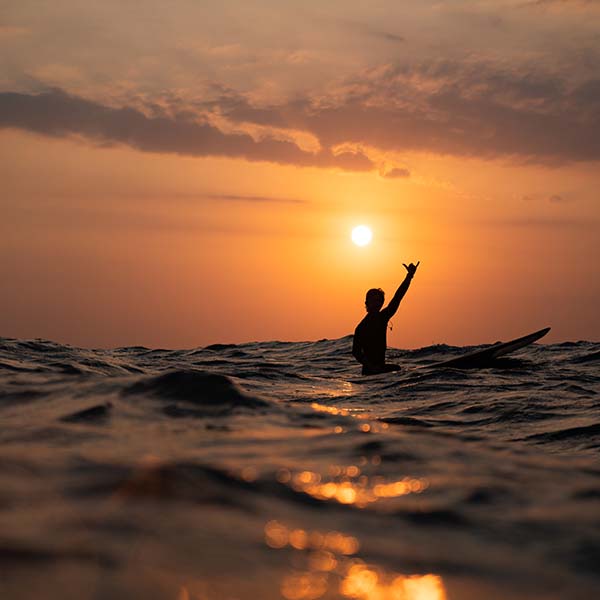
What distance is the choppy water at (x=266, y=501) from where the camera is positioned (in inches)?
107

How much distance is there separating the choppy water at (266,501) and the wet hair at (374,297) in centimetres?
614

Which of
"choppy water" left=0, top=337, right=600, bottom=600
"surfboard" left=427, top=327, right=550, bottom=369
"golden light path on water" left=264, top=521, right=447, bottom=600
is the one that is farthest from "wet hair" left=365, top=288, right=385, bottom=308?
"golden light path on water" left=264, top=521, right=447, bottom=600

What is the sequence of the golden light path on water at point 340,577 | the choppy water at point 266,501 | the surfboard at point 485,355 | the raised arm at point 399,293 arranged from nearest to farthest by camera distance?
1. the golden light path on water at point 340,577
2. the choppy water at point 266,501
3. the raised arm at point 399,293
4. the surfboard at point 485,355

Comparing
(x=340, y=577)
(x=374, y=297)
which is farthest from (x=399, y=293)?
(x=340, y=577)

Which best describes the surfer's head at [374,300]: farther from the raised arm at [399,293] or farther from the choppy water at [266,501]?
the choppy water at [266,501]

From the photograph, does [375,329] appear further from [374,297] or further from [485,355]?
[485,355]

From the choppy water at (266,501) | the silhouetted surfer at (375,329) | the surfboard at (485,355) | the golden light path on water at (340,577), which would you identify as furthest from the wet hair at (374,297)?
the golden light path on water at (340,577)

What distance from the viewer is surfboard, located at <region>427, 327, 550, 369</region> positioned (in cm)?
1384

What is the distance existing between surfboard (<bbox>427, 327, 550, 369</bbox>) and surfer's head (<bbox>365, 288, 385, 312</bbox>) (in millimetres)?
1416

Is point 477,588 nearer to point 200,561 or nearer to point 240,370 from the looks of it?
point 200,561

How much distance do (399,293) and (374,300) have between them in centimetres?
46

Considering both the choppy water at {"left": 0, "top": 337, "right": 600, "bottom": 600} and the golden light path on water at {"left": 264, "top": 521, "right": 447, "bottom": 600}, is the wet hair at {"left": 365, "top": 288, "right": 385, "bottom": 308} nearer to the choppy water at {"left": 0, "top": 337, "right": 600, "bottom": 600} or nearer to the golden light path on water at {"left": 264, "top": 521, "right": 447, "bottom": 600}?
the choppy water at {"left": 0, "top": 337, "right": 600, "bottom": 600}

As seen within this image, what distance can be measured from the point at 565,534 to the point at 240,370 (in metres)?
12.7

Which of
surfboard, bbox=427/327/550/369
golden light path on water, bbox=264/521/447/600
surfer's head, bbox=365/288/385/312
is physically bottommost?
golden light path on water, bbox=264/521/447/600
